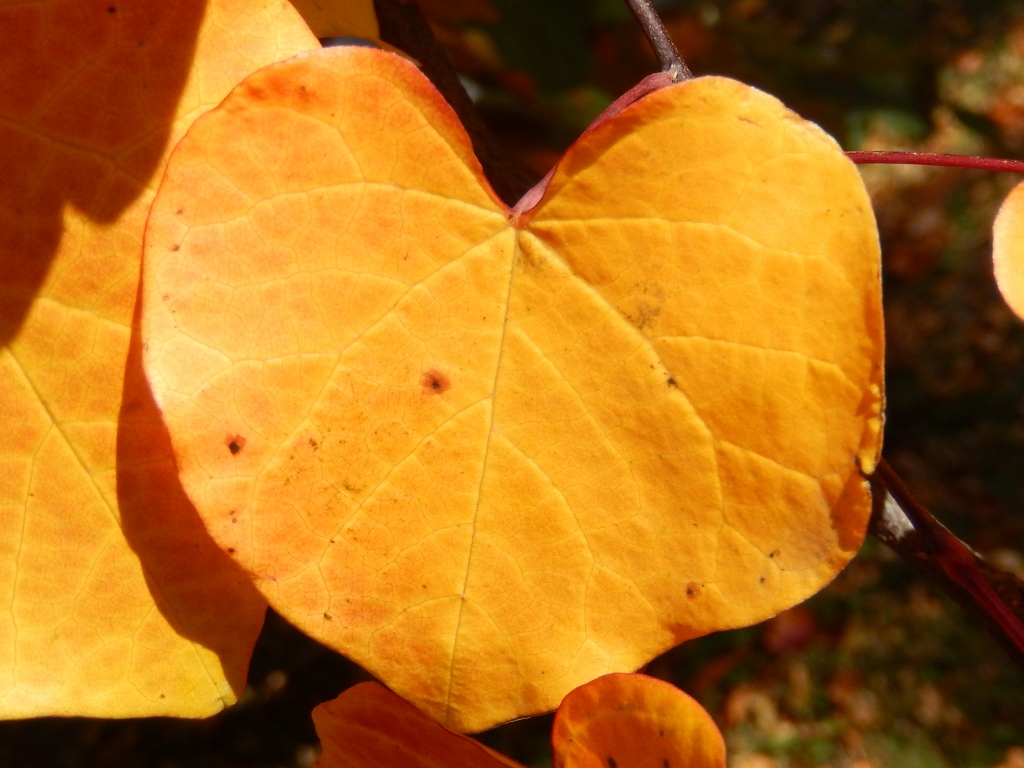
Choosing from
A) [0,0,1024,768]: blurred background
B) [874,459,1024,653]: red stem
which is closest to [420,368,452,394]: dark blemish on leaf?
[874,459,1024,653]: red stem

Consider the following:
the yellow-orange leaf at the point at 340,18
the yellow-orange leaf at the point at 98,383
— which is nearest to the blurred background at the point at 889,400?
the yellow-orange leaf at the point at 340,18

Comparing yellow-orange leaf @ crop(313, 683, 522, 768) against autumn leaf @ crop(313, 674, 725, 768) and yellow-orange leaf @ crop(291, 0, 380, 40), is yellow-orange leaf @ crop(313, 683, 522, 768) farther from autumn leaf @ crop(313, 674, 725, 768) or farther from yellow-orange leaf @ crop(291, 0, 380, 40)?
yellow-orange leaf @ crop(291, 0, 380, 40)

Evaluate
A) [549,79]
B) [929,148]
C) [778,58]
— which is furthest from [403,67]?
[929,148]

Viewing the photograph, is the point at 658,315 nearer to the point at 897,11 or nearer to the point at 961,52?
the point at 897,11

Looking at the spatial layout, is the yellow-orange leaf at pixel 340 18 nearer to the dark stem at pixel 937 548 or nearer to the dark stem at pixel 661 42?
the dark stem at pixel 661 42

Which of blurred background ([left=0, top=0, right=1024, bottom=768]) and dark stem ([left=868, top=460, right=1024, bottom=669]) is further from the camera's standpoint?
blurred background ([left=0, top=0, right=1024, bottom=768])

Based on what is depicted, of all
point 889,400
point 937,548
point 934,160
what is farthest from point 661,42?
point 889,400
